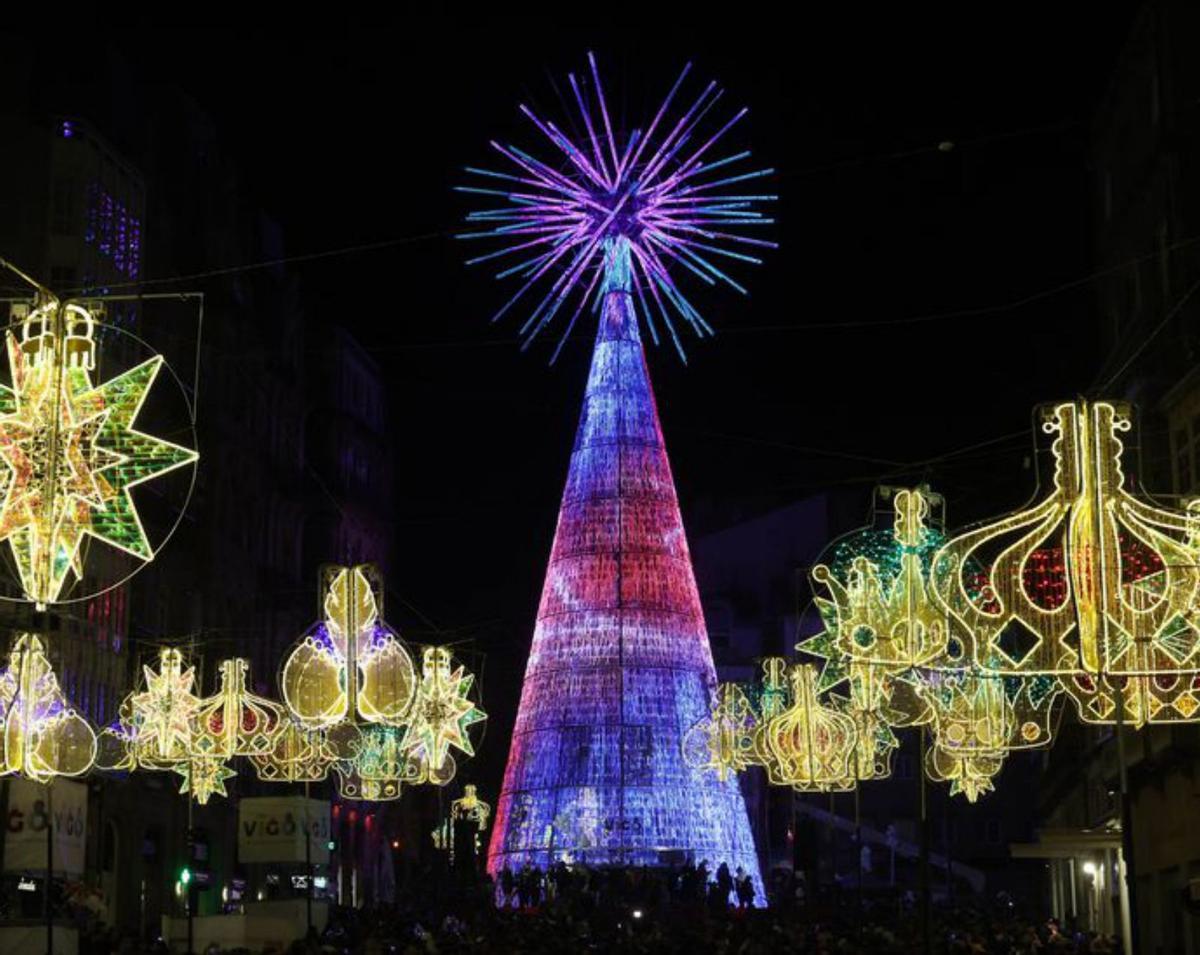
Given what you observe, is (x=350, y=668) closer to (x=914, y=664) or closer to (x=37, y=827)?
(x=37, y=827)

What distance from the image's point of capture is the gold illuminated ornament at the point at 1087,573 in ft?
60.3

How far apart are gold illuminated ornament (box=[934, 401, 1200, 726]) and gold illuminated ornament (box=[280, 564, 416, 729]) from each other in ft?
34.7

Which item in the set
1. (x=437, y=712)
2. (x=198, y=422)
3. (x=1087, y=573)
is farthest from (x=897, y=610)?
(x=198, y=422)

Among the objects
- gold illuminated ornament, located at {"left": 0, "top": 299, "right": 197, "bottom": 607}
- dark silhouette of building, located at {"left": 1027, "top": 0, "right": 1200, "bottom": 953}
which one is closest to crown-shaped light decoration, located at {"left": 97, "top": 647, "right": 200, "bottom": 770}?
dark silhouette of building, located at {"left": 1027, "top": 0, "right": 1200, "bottom": 953}

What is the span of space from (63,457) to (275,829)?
20236 mm

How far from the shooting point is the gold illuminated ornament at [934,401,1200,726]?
18.4m

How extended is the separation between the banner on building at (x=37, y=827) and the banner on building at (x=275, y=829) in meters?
3.10

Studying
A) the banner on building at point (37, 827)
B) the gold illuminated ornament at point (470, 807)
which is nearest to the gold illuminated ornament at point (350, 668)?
the banner on building at point (37, 827)

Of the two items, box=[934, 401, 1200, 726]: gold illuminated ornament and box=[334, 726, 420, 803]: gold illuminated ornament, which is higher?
box=[934, 401, 1200, 726]: gold illuminated ornament

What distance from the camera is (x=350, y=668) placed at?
93.6 ft

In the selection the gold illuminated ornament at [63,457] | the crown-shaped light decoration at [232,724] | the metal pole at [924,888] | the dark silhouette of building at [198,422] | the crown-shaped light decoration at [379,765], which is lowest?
the metal pole at [924,888]

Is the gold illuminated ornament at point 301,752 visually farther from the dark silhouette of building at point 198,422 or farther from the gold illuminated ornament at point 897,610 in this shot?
the gold illuminated ornament at point 897,610

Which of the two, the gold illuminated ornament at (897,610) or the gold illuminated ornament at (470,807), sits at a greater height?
the gold illuminated ornament at (897,610)

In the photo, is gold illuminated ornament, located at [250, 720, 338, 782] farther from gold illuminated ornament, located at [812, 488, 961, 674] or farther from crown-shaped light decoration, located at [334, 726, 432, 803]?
gold illuminated ornament, located at [812, 488, 961, 674]
